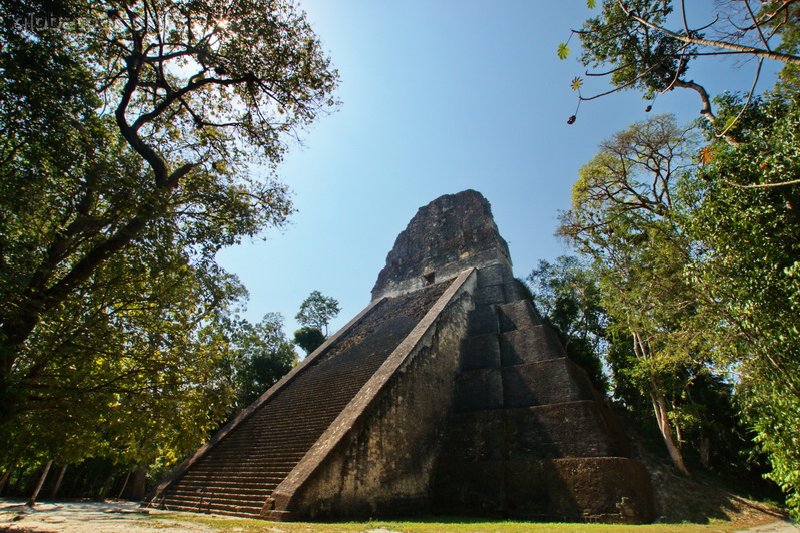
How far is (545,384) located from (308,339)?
13.7 metres

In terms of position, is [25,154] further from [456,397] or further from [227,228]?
[456,397]

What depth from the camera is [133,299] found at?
495 centimetres

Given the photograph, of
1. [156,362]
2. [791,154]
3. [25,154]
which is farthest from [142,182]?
[791,154]

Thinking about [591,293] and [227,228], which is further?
[591,293]

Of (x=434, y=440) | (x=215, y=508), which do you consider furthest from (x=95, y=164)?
(x=434, y=440)

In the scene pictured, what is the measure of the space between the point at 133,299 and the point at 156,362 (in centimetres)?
88

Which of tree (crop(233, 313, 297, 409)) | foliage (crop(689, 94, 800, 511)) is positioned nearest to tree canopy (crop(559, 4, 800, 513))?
foliage (crop(689, 94, 800, 511))

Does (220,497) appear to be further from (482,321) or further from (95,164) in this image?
(482,321)

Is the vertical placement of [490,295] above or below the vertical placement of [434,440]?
above

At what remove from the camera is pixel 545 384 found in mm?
9195

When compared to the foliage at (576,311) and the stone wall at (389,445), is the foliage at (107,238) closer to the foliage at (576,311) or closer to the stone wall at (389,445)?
the stone wall at (389,445)

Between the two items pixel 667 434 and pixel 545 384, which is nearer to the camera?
pixel 545 384

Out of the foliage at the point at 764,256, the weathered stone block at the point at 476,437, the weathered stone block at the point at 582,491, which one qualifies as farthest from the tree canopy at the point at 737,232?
the weathered stone block at the point at 476,437

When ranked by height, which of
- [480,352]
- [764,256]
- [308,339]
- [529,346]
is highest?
[308,339]
